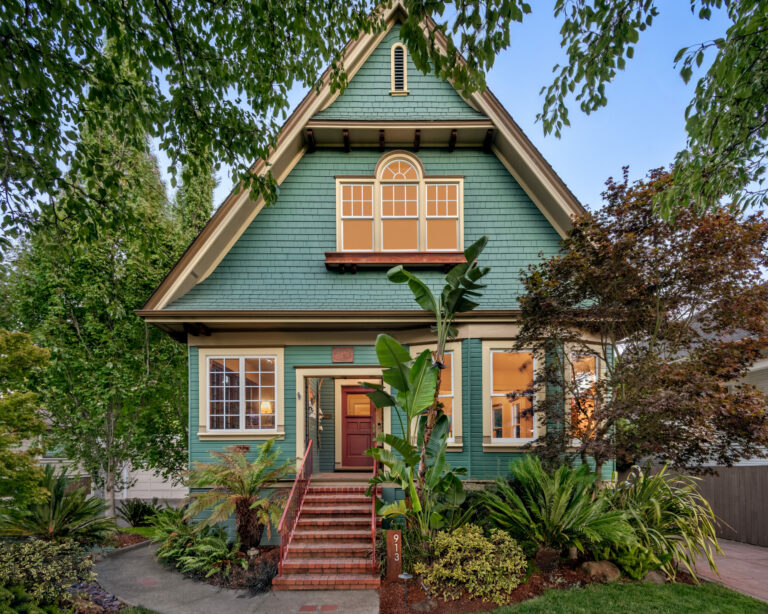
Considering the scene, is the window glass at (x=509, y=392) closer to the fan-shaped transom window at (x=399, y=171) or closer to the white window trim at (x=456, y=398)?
the white window trim at (x=456, y=398)

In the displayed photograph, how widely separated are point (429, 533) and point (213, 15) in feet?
24.3

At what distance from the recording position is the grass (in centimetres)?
545

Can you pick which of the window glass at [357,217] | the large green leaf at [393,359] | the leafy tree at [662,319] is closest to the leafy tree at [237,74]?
the leafy tree at [662,319]

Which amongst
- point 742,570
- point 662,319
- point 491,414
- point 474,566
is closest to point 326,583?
point 474,566

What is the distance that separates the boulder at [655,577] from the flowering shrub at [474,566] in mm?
1594

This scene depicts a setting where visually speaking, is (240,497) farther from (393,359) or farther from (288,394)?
(393,359)

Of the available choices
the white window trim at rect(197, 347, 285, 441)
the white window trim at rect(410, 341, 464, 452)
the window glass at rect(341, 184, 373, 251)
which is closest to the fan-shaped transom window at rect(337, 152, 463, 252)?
the window glass at rect(341, 184, 373, 251)

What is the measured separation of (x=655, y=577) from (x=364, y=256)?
A: 6897 mm

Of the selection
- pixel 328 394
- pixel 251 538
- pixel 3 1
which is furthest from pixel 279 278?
pixel 3 1

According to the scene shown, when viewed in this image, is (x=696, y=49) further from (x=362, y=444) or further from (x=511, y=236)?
(x=362, y=444)

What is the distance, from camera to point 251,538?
7.62 meters

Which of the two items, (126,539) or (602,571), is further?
(126,539)

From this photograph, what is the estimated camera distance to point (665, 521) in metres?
6.73

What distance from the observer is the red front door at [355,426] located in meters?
11.4
